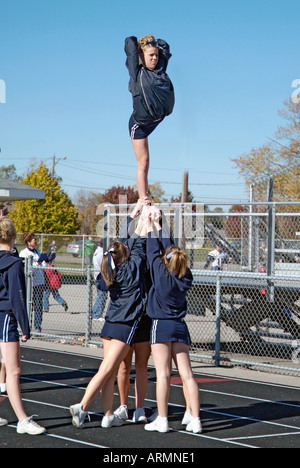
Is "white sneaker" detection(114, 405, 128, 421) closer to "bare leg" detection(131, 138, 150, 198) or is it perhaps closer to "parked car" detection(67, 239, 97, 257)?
"bare leg" detection(131, 138, 150, 198)

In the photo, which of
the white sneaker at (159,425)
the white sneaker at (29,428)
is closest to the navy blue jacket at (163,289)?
the white sneaker at (159,425)

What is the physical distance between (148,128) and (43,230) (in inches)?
1342

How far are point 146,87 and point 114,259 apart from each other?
184 centimetres

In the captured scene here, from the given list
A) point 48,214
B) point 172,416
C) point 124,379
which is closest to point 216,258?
point 172,416

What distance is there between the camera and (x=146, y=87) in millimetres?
4766

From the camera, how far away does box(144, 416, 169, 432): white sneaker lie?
593cm

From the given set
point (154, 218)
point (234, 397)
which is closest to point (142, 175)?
point (154, 218)

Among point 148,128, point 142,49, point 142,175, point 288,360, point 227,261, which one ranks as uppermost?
point 142,49

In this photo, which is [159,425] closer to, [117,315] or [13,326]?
[117,315]

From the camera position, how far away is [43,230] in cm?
3847

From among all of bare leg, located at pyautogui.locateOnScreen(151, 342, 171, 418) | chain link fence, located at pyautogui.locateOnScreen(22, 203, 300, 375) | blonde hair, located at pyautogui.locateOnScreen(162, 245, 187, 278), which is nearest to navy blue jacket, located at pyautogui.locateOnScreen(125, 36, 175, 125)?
blonde hair, located at pyautogui.locateOnScreen(162, 245, 187, 278)

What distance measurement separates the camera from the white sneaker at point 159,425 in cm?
593

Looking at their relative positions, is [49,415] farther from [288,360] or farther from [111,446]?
[288,360]
